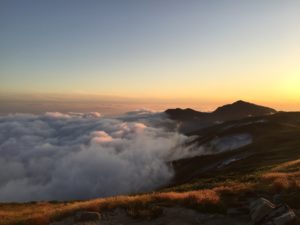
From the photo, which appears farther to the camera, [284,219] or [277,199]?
[277,199]

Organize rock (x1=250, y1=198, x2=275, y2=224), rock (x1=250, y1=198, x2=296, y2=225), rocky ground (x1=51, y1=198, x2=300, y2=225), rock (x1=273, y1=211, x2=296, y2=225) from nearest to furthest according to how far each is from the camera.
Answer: rock (x1=273, y1=211, x2=296, y2=225) → rock (x1=250, y1=198, x2=296, y2=225) → rock (x1=250, y1=198, x2=275, y2=224) → rocky ground (x1=51, y1=198, x2=300, y2=225)

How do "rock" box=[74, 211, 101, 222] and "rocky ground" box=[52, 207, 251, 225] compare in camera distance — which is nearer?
"rocky ground" box=[52, 207, 251, 225]

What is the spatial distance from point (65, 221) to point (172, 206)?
6.09m

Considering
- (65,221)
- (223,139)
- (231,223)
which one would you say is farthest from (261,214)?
(223,139)

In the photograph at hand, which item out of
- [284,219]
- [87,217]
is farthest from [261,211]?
[87,217]

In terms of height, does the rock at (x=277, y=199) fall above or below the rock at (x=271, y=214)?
below

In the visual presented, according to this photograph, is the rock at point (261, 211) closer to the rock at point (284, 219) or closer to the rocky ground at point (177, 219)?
the rocky ground at point (177, 219)

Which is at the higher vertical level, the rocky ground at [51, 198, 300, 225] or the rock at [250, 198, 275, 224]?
the rock at [250, 198, 275, 224]

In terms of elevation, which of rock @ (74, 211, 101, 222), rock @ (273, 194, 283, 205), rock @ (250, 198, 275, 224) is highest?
rock @ (250, 198, 275, 224)

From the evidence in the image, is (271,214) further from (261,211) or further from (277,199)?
(277,199)

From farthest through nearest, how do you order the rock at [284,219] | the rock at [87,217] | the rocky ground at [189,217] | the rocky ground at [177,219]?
1. the rock at [87,217]
2. the rocky ground at [177,219]
3. the rocky ground at [189,217]
4. the rock at [284,219]

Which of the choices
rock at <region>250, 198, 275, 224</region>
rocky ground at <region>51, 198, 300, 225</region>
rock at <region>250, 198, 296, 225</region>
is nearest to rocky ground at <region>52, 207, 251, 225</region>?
rocky ground at <region>51, 198, 300, 225</region>

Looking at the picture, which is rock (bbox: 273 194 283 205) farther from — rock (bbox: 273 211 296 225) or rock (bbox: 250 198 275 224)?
rock (bbox: 273 211 296 225)

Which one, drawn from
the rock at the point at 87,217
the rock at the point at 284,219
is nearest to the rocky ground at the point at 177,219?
the rock at the point at 87,217
